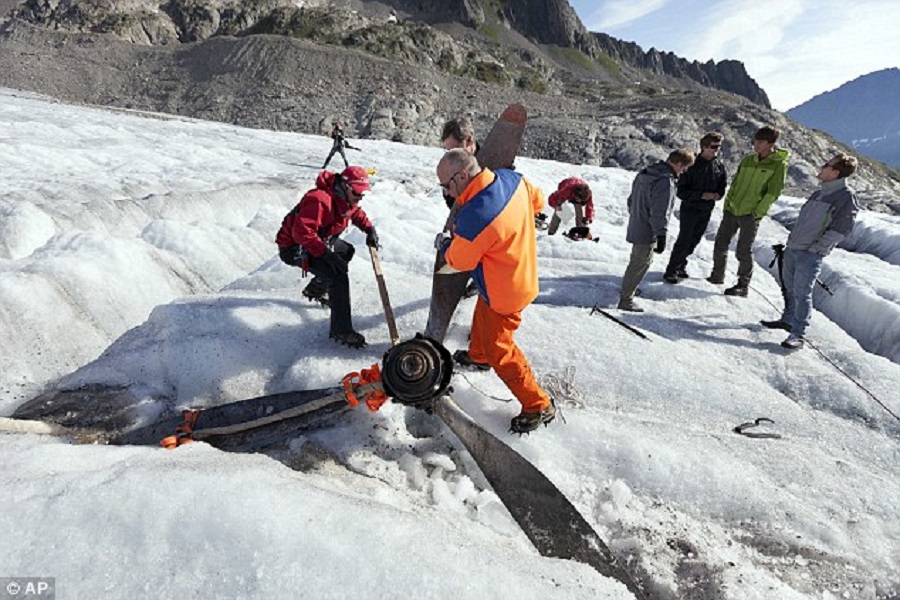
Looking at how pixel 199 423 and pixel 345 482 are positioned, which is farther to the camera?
pixel 199 423

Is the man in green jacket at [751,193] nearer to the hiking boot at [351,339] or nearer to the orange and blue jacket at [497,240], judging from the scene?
the orange and blue jacket at [497,240]

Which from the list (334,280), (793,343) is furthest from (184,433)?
(793,343)

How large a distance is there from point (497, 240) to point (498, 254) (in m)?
0.11

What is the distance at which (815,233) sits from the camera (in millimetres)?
4891

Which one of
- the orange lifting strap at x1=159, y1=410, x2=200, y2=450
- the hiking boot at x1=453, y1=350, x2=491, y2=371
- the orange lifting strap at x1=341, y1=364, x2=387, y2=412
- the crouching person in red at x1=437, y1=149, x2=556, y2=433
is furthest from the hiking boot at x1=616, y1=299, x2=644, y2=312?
the orange lifting strap at x1=159, y1=410, x2=200, y2=450

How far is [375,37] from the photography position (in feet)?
203

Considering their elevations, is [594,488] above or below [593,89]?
below

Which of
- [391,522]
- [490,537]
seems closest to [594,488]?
[490,537]

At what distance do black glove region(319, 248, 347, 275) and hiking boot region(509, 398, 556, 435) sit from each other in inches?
71.9

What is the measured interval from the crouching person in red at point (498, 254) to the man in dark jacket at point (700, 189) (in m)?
3.46

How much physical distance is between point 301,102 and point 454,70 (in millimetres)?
26213

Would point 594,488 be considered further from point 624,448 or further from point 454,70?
point 454,70

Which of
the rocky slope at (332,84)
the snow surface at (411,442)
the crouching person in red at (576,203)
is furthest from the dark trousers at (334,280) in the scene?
the rocky slope at (332,84)

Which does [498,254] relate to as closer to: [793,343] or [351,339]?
[351,339]
